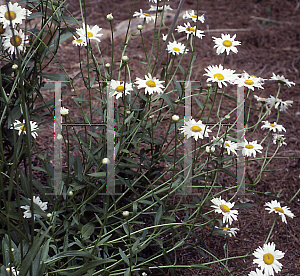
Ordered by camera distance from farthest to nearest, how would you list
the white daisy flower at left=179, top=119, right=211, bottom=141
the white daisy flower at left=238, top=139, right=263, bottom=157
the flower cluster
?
1. the white daisy flower at left=238, top=139, right=263, bottom=157
2. the white daisy flower at left=179, top=119, right=211, bottom=141
3. the flower cluster

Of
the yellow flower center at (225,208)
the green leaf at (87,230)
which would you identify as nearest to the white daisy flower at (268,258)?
the yellow flower center at (225,208)

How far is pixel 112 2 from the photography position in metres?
4.17

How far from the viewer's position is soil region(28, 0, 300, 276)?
1.56 meters

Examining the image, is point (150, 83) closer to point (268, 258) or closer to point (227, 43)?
point (227, 43)

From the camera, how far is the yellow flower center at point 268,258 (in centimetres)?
101

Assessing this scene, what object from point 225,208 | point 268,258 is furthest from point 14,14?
point 268,258

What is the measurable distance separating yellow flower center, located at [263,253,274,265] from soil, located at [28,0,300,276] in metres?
0.27

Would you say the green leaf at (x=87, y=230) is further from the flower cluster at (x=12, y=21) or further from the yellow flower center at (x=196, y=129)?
the flower cluster at (x=12, y=21)

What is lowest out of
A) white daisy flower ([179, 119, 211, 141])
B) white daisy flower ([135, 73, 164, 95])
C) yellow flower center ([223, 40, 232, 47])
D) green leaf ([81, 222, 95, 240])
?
green leaf ([81, 222, 95, 240])

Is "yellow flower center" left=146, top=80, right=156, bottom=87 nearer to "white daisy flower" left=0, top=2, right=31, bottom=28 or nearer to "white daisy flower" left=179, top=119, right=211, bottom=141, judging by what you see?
"white daisy flower" left=179, top=119, right=211, bottom=141

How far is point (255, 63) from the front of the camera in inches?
119

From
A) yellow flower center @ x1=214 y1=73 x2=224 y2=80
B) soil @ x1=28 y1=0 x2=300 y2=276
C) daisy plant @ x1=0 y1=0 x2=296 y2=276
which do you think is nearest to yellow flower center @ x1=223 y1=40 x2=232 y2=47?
daisy plant @ x1=0 y1=0 x2=296 y2=276

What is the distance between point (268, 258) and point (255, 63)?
232 cm

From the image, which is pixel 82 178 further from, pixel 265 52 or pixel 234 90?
pixel 265 52
